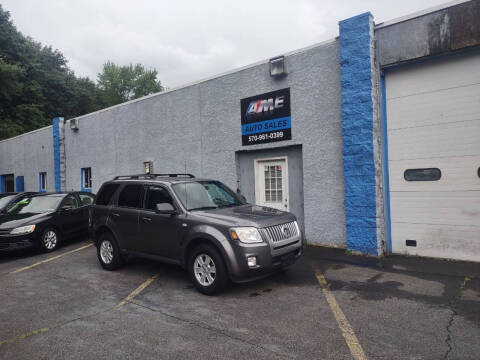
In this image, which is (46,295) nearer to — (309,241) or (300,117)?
(309,241)

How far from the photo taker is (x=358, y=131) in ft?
25.1

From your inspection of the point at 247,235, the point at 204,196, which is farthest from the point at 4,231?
the point at 247,235

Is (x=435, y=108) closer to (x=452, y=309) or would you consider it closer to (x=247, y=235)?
(x=452, y=309)

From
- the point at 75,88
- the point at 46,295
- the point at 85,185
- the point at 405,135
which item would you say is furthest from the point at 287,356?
the point at 75,88

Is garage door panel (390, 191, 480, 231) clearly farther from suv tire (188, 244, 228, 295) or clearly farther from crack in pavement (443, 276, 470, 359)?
suv tire (188, 244, 228, 295)

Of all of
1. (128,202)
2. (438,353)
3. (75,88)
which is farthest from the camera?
(75,88)

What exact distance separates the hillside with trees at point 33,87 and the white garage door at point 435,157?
24307mm

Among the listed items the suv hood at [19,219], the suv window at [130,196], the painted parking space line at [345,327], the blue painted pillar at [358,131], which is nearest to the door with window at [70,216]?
the suv hood at [19,219]

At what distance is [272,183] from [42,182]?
14871 mm

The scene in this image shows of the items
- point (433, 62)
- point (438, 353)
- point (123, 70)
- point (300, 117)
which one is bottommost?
point (438, 353)

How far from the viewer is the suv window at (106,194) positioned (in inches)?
280

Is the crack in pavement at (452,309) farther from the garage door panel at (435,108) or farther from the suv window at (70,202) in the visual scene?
the suv window at (70,202)

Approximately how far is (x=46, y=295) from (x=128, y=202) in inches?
80.3

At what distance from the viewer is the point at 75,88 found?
115 ft
